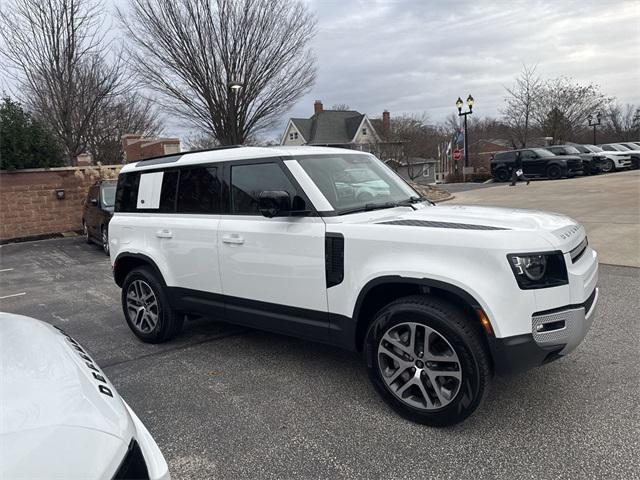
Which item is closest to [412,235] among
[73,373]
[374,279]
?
[374,279]

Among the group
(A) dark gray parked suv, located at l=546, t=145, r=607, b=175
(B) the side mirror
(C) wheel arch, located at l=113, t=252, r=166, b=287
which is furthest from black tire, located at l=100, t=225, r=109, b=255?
(A) dark gray parked suv, located at l=546, t=145, r=607, b=175

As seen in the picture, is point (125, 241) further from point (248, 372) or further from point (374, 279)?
point (374, 279)

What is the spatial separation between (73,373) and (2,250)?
12.4 m

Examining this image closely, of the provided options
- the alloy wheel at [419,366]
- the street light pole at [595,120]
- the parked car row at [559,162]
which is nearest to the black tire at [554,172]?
the parked car row at [559,162]

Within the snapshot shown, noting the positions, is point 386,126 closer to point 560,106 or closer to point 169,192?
point 560,106

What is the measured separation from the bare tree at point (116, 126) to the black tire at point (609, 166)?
2362cm

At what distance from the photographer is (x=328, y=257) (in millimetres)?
3338

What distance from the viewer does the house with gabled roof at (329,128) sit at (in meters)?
47.2

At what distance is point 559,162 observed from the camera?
79.0ft

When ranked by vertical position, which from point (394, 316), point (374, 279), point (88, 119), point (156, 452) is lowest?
point (156, 452)

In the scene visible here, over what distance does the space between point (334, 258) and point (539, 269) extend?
1306mm

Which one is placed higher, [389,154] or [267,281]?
[389,154]

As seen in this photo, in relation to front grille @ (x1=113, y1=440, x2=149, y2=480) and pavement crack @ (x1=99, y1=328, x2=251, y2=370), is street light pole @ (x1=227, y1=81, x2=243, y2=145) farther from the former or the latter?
front grille @ (x1=113, y1=440, x2=149, y2=480)

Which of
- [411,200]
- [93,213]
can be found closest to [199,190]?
[411,200]
